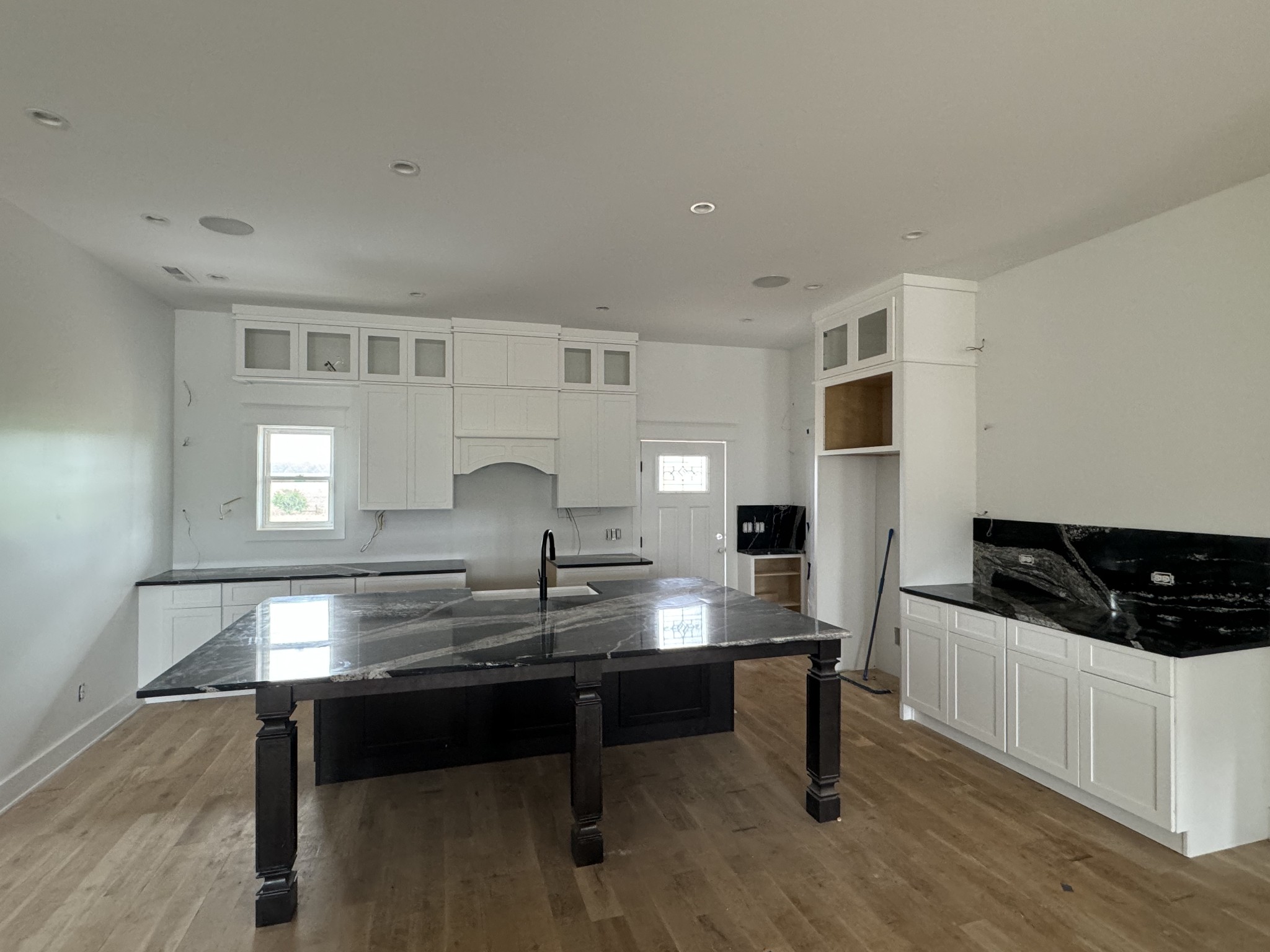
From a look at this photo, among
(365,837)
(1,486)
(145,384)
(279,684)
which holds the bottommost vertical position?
(365,837)

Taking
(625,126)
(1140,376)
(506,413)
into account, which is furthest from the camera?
(506,413)

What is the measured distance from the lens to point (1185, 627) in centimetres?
285

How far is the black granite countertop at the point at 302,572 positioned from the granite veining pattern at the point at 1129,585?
3472 millimetres

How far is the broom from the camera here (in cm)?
466

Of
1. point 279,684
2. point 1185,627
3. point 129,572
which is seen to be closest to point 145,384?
point 129,572

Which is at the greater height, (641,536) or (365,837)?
(641,536)

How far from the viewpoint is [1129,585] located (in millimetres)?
3248

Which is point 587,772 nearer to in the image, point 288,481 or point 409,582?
point 409,582

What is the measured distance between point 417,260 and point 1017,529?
3869mm

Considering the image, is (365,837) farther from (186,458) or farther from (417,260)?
(186,458)

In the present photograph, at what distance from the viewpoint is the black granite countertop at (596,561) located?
204 inches

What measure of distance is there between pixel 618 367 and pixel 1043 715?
3.80 metres

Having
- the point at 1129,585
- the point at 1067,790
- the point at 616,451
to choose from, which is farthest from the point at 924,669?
the point at 616,451

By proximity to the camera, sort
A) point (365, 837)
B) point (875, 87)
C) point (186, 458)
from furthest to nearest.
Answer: point (186, 458)
point (365, 837)
point (875, 87)
